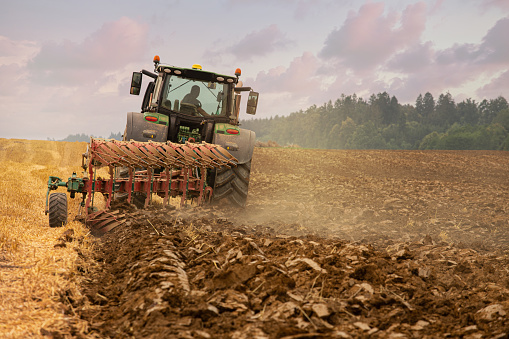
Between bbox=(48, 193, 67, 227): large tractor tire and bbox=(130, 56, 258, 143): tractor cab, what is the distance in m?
2.66

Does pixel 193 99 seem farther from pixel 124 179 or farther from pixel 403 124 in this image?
pixel 403 124

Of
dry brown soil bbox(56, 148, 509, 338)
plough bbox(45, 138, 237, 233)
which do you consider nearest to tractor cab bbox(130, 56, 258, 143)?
plough bbox(45, 138, 237, 233)

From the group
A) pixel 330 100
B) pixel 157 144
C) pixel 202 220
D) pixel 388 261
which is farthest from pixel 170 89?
pixel 330 100

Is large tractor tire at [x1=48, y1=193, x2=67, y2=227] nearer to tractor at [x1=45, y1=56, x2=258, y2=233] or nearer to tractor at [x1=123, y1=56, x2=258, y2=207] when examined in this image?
tractor at [x1=45, y1=56, x2=258, y2=233]

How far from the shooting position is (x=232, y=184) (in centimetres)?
844

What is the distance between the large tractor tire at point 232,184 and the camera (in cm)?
829

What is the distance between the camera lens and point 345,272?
370 centimetres

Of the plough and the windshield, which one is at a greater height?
the windshield

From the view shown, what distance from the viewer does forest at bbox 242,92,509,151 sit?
65750 mm

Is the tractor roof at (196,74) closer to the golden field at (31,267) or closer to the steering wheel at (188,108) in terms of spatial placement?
the steering wheel at (188,108)

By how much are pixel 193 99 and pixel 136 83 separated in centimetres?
116

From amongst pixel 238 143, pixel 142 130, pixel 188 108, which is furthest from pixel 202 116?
pixel 142 130

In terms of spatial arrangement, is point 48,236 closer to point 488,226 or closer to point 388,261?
point 388,261

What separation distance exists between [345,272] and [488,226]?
6.29 meters
